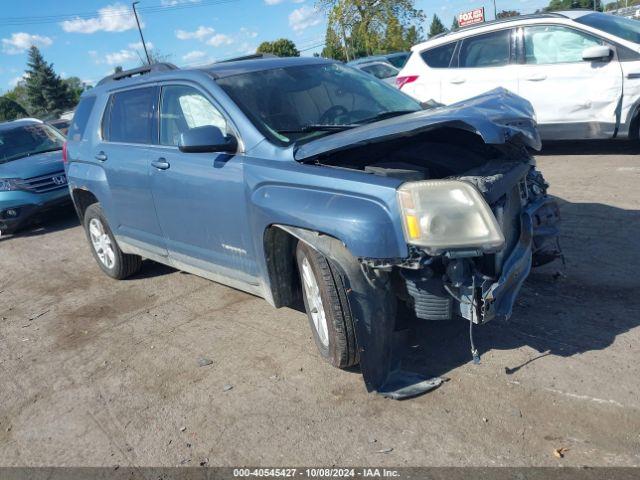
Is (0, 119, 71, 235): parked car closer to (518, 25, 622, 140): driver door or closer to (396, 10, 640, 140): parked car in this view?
(396, 10, 640, 140): parked car

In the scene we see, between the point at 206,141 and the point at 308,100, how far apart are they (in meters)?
0.91

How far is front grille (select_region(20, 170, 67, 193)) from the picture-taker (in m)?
9.36

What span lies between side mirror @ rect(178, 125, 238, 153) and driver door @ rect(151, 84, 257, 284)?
Result: 0.11 meters

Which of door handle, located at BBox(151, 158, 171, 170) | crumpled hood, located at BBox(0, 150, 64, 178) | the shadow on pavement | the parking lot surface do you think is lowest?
the shadow on pavement

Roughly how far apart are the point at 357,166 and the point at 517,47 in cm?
586

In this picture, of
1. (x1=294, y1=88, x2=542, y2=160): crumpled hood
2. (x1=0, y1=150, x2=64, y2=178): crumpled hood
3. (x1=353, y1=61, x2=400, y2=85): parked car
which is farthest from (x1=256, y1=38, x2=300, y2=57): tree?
(x1=294, y1=88, x2=542, y2=160): crumpled hood

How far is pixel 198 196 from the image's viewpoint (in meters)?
4.36

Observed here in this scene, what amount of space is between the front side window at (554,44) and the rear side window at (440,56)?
1155 mm

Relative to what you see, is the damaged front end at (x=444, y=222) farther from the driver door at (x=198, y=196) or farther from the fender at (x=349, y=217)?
the driver door at (x=198, y=196)

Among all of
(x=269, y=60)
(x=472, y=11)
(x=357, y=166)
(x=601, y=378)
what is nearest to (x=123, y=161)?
(x=269, y=60)

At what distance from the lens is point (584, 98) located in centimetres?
793

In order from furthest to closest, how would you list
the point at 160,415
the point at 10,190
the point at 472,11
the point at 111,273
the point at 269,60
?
the point at 472,11
the point at 10,190
the point at 111,273
the point at 269,60
the point at 160,415

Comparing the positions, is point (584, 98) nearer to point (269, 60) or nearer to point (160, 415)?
point (269, 60)

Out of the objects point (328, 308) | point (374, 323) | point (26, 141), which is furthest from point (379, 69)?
point (374, 323)
